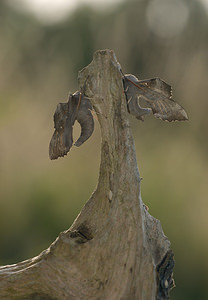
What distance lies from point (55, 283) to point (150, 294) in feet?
0.69

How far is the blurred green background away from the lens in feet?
8.22

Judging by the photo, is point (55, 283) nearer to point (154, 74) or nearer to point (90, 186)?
point (90, 186)

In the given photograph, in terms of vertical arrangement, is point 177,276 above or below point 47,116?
below

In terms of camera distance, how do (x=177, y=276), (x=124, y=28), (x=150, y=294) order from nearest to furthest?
1. (x=150, y=294)
2. (x=177, y=276)
3. (x=124, y=28)

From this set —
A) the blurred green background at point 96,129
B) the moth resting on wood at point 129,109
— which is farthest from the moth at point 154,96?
the blurred green background at point 96,129

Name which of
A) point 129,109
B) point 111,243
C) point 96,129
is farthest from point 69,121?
point 96,129

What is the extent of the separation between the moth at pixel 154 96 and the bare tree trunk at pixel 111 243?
0.02 metres

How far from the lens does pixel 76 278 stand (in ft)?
3.38

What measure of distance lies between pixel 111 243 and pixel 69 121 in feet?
0.92

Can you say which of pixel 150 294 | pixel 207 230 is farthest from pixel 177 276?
pixel 150 294

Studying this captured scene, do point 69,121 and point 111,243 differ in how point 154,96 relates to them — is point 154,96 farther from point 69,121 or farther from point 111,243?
point 111,243

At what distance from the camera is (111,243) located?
3.33 feet

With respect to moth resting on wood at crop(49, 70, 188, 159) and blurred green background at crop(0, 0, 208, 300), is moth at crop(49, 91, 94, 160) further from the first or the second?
blurred green background at crop(0, 0, 208, 300)

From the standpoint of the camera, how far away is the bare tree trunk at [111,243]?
1.01 meters
